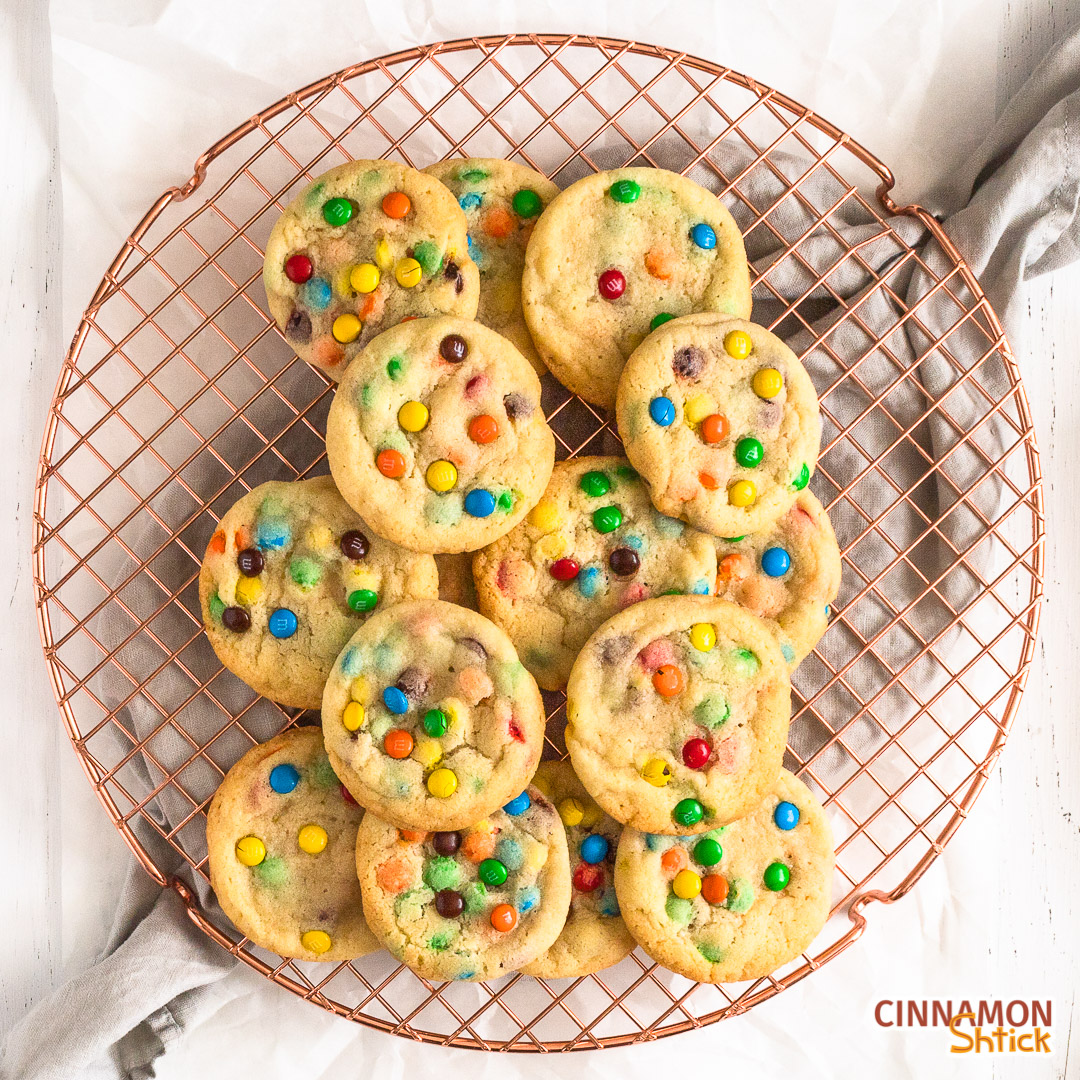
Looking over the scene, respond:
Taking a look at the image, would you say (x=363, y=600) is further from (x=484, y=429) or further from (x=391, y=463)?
(x=484, y=429)

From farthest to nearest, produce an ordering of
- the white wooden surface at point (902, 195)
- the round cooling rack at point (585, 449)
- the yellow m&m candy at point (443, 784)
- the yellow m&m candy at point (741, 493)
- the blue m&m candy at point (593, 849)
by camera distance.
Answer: the white wooden surface at point (902, 195) → the round cooling rack at point (585, 449) → the blue m&m candy at point (593, 849) → the yellow m&m candy at point (741, 493) → the yellow m&m candy at point (443, 784)

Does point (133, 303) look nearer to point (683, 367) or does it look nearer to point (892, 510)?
point (683, 367)

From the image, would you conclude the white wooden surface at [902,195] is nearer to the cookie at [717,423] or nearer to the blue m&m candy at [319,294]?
the blue m&m candy at [319,294]

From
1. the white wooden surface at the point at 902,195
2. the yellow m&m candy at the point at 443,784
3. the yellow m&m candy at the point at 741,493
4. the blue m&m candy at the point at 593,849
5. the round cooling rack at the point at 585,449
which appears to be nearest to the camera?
the yellow m&m candy at the point at 443,784

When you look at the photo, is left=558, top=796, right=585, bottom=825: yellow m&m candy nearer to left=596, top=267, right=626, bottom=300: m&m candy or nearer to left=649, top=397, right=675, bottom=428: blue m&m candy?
left=649, top=397, right=675, bottom=428: blue m&m candy

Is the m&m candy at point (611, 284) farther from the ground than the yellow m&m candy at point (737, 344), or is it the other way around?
the m&m candy at point (611, 284)

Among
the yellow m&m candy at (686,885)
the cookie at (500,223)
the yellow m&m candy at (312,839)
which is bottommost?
the yellow m&m candy at (686,885)

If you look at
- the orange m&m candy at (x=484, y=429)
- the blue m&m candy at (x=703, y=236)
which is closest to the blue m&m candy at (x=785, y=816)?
the orange m&m candy at (x=484, y=429)
